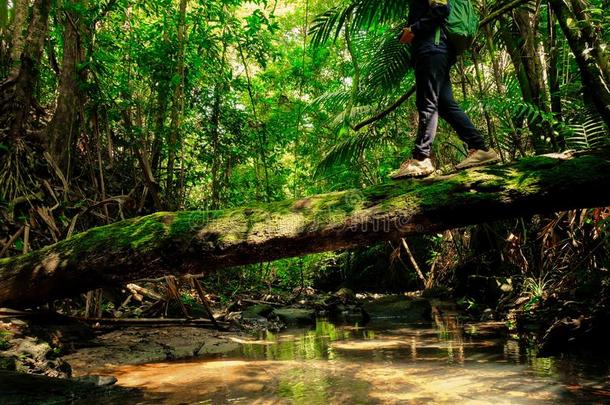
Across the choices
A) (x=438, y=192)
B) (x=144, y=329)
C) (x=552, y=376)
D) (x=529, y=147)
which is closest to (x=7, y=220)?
(x=144, y=329)

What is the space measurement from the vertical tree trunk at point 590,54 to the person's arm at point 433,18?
114cm

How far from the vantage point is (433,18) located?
133 inches

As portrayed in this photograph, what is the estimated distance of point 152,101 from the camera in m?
7.34

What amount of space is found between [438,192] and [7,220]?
179 inches

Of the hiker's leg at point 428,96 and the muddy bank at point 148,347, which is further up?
the hiker's leg at point 428,96

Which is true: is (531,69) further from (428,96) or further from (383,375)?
(383,375)

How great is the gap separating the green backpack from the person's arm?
5 cm

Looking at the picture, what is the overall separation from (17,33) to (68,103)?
1246 mm

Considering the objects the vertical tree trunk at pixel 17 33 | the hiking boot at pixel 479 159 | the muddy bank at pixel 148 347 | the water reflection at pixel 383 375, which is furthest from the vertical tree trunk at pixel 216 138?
the hiking boot at pixel 479 159

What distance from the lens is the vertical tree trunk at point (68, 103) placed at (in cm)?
610

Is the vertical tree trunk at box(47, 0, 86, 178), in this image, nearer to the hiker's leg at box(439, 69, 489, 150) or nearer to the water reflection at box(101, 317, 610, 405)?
the water reflection at box(101, 317, 610, 405)

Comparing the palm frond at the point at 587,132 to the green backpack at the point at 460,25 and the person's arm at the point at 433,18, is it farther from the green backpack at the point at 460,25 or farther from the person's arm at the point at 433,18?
the person's arm at the point at 433,18

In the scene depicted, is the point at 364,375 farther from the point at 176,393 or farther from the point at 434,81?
the point at 434,81

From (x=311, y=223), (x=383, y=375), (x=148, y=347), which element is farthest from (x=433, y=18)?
(x=148, y=347)
